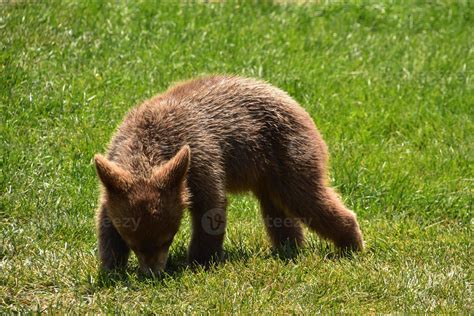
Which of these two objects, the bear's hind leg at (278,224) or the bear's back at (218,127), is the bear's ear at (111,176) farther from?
the bear's hind leg at (278,224)

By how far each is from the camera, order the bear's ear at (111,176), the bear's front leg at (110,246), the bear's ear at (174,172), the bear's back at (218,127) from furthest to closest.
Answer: the bear's back at (218,127)
the bear's front leg at (110,246)
the bear's ear at (174,172)
the bear's ear at (111,176)

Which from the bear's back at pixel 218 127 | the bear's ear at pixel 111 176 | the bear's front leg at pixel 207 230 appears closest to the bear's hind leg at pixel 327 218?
the bear's back at pixel 218 127

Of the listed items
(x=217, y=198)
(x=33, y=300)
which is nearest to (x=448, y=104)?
(x=217, y=198)

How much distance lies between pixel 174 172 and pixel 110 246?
0.80 meters

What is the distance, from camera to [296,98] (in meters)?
10.9

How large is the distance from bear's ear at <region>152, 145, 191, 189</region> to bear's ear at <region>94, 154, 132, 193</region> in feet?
0.68

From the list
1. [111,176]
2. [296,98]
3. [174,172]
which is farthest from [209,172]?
[296,98]

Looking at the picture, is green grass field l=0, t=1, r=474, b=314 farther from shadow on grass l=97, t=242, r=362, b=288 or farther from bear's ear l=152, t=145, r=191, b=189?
bear's ear l=152, t=145, r=191, b=189

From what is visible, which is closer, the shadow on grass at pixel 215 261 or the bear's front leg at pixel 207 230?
the shadow on grass at pixel 215 261

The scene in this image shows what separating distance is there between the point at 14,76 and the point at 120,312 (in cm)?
435

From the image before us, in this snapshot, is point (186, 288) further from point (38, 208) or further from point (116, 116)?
point (116, 116)

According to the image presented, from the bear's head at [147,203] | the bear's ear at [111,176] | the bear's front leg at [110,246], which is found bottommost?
the bear's front leg at [110,246]

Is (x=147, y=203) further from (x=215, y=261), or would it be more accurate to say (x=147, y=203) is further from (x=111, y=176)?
(x=215, y=261)

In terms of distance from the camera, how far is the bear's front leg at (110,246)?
7488 millimetres
